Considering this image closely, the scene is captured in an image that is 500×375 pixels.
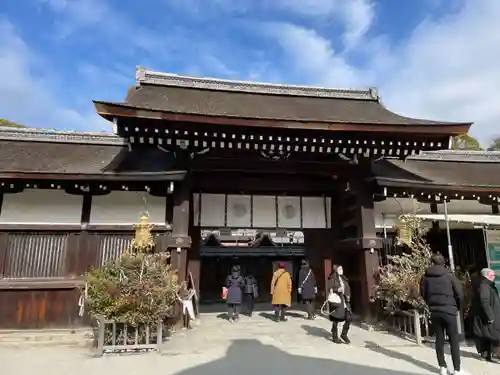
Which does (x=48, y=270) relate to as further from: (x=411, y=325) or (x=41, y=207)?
(x=411, y=325)

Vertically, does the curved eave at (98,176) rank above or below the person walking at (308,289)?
above

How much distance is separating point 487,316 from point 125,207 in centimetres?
697

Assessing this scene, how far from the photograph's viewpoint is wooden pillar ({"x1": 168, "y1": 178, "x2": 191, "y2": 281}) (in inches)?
283

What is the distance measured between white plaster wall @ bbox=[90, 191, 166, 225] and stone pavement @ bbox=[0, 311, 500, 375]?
2.62 m

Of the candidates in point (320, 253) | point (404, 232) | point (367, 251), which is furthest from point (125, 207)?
point (404, 232)

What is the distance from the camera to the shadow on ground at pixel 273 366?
467 centimetres

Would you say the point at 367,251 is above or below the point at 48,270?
above

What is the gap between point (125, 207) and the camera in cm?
788

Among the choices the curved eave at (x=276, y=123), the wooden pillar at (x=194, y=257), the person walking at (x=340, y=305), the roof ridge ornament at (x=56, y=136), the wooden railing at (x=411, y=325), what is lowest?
the wooden railing at (x=411, y=325)

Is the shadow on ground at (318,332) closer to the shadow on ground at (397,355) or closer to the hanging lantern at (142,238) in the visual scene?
the shadow on ground at (397,355)

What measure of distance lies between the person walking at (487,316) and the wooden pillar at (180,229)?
5.11 meters

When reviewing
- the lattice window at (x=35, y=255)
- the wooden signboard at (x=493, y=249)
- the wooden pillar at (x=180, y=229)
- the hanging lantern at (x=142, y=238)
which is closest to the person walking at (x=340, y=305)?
the wooden pillar at (x=180, y=229)

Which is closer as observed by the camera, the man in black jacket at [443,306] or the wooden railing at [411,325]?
the man in black jacket at [443,306]

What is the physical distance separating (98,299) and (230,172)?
392cm
